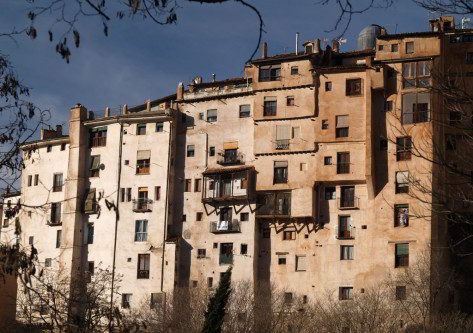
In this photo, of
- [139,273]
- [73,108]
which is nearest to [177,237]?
[139,273]

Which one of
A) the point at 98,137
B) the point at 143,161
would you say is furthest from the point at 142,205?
the point at 98,137

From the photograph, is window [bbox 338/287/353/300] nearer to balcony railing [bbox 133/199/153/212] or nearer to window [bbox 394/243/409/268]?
window [bbox 394/243/409/268]

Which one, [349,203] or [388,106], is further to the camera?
[349,203]

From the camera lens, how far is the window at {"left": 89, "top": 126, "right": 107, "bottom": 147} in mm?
86188

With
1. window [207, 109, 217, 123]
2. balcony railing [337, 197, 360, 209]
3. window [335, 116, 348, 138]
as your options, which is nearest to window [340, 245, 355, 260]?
balcony railing [337, 197, 360, 209]

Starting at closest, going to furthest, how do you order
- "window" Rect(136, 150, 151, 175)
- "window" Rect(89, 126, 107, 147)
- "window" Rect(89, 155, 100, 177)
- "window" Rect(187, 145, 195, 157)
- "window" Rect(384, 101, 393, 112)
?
"window" Rect(384, 101, 393, 112), "window" Rect(187, 145, 195, 157), "window" Rect(136, 150, 151, 175), "window" Rect(89, 155, 100, 177), "window" Rect(89, 126, 107, 147)

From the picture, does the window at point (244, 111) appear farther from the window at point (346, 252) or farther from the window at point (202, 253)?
the window at point (346, 252)

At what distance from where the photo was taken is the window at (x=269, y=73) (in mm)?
79062

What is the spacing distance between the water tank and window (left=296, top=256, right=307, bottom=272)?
1797 cm

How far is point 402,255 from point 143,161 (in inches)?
886

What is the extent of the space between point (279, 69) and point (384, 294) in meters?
19.0

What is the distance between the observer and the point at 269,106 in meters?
78.7

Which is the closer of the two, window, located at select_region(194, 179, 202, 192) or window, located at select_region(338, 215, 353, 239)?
window, located at select_region(338, 215, 353, 239)

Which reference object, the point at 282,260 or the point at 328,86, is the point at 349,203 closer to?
the point at 282,260
